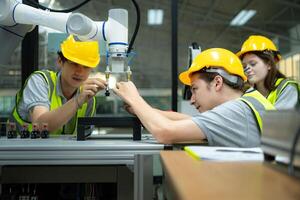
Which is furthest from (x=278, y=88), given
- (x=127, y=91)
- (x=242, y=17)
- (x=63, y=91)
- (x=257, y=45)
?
(x=242, y=17)

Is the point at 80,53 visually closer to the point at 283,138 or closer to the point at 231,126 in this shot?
the point at 231,126

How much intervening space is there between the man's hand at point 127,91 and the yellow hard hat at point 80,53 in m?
0.26

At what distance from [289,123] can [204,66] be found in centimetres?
84

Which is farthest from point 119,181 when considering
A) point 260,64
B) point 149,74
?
point 149,74

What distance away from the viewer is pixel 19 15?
63.1 inches

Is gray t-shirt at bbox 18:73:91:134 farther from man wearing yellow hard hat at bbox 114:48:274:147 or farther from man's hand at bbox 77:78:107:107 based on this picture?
man wearing yellow hard hat at bbox 114:48:274:147

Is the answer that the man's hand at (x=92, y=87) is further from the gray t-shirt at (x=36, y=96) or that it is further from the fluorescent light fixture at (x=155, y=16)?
the fluorescent light fixture at (x=155, y=16)

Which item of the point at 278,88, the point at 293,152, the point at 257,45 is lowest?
the point at 293,152

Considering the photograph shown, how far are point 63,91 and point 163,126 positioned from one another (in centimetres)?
86

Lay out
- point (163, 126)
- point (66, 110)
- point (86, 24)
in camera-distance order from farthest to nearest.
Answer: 1. point (66, 110)
2. point (86, 24)
3. point (163, 126)

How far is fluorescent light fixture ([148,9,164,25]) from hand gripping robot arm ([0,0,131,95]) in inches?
234

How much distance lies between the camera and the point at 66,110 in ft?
5.28

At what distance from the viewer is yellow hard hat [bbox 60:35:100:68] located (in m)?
1.66

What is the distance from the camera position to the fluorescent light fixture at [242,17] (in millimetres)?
7263
